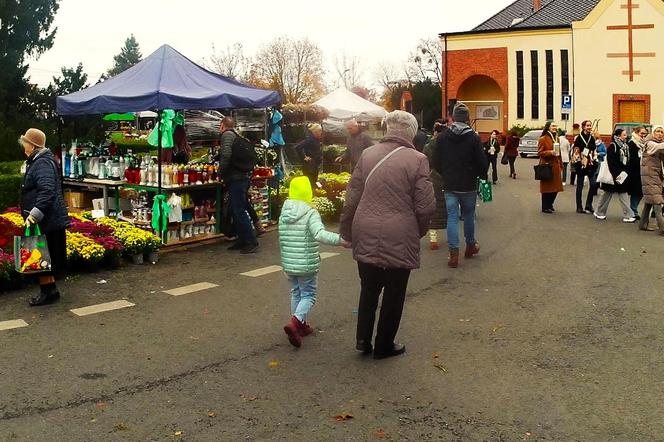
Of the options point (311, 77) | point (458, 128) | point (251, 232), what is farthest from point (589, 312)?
point (311, 77)

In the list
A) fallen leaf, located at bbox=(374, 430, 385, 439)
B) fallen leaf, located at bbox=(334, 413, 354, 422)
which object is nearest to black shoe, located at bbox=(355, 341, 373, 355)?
fallen leaf, located at bbox=(334, 413, 354, 422)

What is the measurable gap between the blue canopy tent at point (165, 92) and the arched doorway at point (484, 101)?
39.4 meters

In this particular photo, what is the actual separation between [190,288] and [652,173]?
Answer: 302 inches

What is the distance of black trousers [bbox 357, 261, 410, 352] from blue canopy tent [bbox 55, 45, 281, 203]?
5823 millimetres

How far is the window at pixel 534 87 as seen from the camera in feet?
161

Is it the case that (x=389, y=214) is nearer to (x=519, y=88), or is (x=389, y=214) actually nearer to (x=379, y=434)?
(x=379, y=434)

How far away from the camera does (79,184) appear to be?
1267cm

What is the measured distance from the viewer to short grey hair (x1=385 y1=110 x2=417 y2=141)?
581cm

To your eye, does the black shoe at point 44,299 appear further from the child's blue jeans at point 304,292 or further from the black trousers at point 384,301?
the black trousers at point 384,301

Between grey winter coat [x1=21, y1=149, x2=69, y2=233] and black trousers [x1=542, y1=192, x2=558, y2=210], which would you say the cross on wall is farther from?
grey winter coat [x1=21, y1=149, x2=69, y2=233]

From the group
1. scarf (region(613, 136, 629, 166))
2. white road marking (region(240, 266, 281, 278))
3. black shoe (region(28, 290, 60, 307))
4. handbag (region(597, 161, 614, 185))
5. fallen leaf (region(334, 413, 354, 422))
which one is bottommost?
fallen leaf (region(334, 413, 354, 422))

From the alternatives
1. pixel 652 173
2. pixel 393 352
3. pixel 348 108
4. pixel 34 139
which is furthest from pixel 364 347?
pixel 348 108

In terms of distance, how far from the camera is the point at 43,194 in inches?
296

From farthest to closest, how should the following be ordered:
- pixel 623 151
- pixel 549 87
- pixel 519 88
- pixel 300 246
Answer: pixel 519 88 → pixel 549 87 → pixel 623 151 → pixel 300 246
